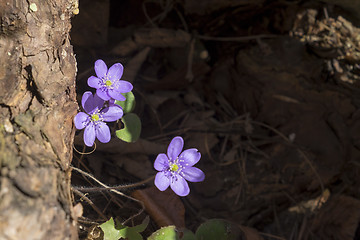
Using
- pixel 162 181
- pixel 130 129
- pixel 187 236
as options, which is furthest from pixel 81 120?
pixel 187 236

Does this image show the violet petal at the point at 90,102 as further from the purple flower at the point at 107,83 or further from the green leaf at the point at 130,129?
the green leaf at the point at 130,129

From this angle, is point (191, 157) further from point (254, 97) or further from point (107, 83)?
point (254, 97)

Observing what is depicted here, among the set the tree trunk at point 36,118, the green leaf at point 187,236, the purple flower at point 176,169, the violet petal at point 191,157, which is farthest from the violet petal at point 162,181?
the tree trunk at point 36,118

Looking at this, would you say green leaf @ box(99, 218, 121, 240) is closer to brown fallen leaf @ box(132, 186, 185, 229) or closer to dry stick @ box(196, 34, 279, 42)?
brown fallen leaf @ box(132, 186, 185, 229)

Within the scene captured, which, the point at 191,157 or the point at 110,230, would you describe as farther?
the point at 191,157

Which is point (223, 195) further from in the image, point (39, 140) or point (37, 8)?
point (37, 8)

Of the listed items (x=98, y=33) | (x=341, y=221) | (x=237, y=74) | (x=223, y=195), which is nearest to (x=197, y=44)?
(x=237, y=74)

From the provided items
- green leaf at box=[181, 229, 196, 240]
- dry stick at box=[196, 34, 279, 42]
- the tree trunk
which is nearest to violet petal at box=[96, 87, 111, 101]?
the tree trunk
